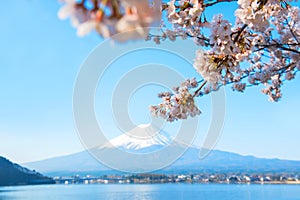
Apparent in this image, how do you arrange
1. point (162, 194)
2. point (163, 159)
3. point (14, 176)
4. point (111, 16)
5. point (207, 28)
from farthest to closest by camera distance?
point (163, 159)
point (14, 176)
point (162, 194)
point (207, 28)
point (111, 16)

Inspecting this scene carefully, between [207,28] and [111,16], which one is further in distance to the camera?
[207,28]

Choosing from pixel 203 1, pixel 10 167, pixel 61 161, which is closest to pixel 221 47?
pixel 203 1

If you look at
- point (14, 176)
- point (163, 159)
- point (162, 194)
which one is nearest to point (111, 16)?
point (162, 194)

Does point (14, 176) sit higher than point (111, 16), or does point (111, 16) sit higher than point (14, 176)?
point (14, 176)

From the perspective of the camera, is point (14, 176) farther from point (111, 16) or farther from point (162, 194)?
point (111, 16)

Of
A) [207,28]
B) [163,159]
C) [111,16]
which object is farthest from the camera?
[163,159]

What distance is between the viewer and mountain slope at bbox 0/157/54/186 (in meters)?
46.0

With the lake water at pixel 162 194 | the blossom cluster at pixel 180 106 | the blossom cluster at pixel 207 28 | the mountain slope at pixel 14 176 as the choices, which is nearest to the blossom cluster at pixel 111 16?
the blossom cluster at pixel 207 28

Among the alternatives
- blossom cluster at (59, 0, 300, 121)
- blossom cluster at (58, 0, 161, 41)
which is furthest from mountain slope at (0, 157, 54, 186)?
blossom cluster at (58, 0, 161, 41)

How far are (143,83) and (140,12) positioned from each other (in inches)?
186

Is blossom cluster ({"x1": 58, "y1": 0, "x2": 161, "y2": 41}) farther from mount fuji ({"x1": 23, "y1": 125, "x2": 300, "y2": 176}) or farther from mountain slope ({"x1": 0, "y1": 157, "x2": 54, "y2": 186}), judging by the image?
mount fuji ({"x1": 23, "y1": 125, "x2": 300, "y2": 176})

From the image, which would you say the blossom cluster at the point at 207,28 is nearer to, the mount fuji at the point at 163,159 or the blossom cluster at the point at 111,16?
the blossom cluster at the point at 111,16

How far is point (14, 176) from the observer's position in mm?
49844

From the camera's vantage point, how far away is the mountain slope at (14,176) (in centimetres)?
4602
